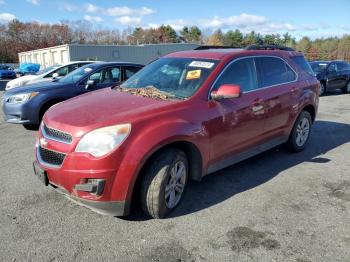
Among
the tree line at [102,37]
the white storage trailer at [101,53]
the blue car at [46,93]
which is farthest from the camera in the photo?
the tree line at [102,37]

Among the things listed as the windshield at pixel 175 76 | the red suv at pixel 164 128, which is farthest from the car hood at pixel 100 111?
the windshield at pixel 175 76

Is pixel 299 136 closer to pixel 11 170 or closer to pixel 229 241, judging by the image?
pixel 229 241

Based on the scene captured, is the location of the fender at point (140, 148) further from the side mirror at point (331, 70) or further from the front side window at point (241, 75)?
the side mirror at point (331, 70)

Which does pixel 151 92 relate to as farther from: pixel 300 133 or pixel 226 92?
pixel 300 133

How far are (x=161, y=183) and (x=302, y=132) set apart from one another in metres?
3.74

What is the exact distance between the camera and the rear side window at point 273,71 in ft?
17.4

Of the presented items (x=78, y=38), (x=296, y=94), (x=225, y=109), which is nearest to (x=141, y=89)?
(x=225, y=109)

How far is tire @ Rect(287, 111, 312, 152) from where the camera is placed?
6230 millimetres

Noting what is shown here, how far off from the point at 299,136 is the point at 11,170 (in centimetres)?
480

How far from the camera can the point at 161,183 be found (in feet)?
12.2

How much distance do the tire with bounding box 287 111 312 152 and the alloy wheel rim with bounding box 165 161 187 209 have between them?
2.86 m

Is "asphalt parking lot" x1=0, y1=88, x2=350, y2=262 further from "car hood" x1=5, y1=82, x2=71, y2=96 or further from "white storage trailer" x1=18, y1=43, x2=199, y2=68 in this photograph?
"white storage trailer" x1=18, y1=43, x2=199, y2=68

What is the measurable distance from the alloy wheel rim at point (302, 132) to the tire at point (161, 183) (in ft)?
10.2

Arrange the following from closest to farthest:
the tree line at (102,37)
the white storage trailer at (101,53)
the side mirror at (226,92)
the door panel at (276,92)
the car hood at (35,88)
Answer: the side mirror at (226,92) < the door panel at (276,92) < the car hood at (35,88) < the white storage trailer at (101,53) < the tree line at (102,37)
